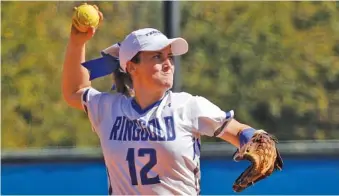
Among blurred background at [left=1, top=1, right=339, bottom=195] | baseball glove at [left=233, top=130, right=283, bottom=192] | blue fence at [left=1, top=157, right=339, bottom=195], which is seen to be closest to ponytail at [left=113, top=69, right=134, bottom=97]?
baseball glove at [left=233, top=130, right=283, bottom=192]

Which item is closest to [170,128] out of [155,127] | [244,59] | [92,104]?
[155,127]

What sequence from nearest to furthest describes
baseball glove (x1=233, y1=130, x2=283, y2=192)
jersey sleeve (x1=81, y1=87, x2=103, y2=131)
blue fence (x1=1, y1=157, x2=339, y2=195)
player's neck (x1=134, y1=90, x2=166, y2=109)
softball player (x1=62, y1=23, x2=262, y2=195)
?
baseball glove (x1=233, y1=130, x2=283, y2=192) < softball player (x1=62, y1=23, x2=262, y2=195) < player's neck (x1=134, y1=90, x2=166, y2=109) < jersey sleeve (x1=81, y1=87, x2=103, y2=131) < blue fence (x1=1, y1=157, x2=339, y2=195)

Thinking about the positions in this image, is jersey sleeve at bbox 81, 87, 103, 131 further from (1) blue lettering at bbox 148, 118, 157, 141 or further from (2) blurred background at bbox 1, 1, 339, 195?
(2) blurred background at bbox 1, 1, 339, 195

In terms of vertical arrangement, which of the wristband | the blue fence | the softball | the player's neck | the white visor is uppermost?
the softball

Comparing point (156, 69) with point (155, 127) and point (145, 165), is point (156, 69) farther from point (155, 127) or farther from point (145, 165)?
point (145, 165)

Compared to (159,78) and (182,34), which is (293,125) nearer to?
(182,34)

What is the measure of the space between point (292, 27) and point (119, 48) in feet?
7.74

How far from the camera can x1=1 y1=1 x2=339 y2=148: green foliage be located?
6.37 m

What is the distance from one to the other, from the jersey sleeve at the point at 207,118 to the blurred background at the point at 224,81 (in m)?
2.21

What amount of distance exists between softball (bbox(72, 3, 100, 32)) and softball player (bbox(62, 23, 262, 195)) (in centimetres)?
28

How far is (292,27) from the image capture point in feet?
21.0

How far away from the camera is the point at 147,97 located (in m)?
4.12

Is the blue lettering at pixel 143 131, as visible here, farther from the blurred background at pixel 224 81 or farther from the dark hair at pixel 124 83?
the blurred background at pixel 224 81

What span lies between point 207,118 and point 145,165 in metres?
0.33
